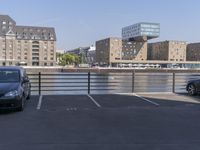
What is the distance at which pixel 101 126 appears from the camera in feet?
28.0

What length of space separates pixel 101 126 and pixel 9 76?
473 centimetres

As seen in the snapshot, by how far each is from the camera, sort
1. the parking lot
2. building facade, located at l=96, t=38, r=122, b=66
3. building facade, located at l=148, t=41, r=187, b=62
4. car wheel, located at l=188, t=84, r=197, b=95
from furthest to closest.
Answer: building facade, located at l=148, t=41, r=187, b=62 → building facade, located at l=96, t=38, r=122, b=66 → car wheel, located at l=188, t=84, r=197, b=95 → the parking lot

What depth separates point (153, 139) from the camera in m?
7.19

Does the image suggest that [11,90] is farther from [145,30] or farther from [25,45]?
[145,30]

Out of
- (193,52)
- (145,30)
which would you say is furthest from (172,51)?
(145,30)

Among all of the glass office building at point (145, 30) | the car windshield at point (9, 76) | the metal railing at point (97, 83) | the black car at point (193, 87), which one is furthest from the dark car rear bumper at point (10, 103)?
the glass office building at point (145, 30)

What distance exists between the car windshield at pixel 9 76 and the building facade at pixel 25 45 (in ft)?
466

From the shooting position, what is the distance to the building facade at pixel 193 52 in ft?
555

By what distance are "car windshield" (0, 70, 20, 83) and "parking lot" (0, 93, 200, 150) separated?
116cm

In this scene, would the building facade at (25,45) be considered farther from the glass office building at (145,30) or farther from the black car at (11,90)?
the black car at (11,90)

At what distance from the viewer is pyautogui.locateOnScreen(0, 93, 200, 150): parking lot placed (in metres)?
6.72

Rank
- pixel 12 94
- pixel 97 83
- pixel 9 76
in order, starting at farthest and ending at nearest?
pixel 97 83, pixel 9 76, pixel 12 94

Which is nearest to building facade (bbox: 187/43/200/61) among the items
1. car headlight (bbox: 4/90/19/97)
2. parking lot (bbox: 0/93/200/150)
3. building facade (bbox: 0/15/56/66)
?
building facade (bbox: 0/15/56/66)

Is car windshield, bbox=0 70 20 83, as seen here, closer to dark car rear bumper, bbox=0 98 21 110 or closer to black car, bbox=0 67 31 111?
black car, bbox=0 67 31 111
